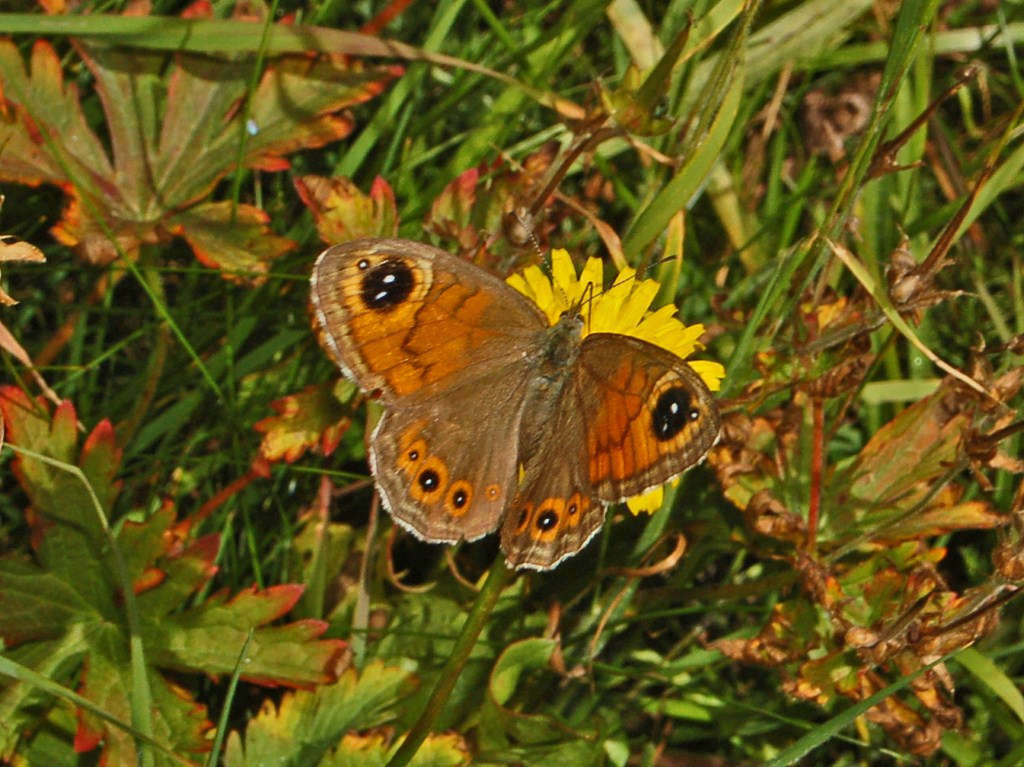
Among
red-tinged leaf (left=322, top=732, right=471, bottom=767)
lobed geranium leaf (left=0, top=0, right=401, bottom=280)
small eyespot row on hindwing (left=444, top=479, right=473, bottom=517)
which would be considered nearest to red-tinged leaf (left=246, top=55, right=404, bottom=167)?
lobed geranium leaf (left=0, top=0, right=401, bottom=280)

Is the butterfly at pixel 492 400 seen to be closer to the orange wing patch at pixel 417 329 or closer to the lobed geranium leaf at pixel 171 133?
the orange wing patch at pixel 417 329

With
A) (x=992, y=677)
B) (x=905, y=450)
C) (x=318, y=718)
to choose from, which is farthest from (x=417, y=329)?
(x=992, y=677)

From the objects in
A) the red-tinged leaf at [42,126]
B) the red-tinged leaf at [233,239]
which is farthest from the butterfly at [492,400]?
the red-tinged leaf at [42,126]

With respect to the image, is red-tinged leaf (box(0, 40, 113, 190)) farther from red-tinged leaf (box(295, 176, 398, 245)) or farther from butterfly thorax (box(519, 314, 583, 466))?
butterfly thorax (box(519, 314, 583, 466))

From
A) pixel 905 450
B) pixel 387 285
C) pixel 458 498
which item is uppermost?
pixel 387 285

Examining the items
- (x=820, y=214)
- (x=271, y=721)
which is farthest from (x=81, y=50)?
(x=820, y=214)

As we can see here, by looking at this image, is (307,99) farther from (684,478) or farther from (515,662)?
(515,662)

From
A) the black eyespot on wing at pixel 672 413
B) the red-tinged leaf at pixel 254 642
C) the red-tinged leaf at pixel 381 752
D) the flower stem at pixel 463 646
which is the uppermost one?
the black eyespot on wing at pixel 672 413

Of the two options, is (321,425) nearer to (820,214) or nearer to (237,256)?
(237,256)
